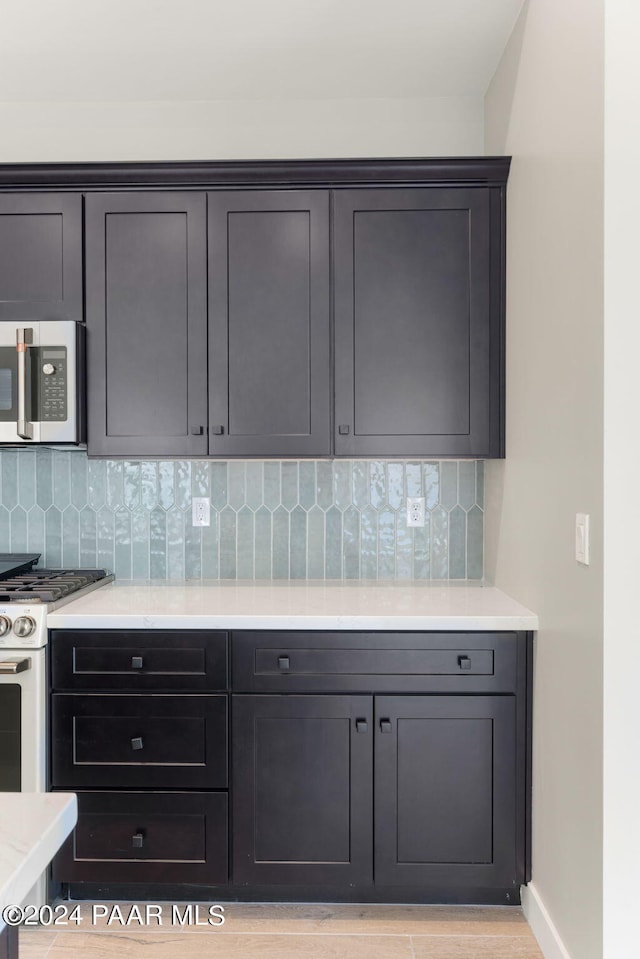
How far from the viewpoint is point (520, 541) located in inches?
89.4

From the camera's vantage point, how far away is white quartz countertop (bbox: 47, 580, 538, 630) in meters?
2.12

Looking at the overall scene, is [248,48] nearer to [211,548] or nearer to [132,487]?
[132,487]

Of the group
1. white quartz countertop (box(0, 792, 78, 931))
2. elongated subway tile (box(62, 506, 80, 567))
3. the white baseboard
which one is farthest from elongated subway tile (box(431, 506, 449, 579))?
white quartz countertop (box(0, 792, 78, 931))

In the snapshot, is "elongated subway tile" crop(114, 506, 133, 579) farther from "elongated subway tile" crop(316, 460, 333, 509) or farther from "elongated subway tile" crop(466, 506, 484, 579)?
"elongated subway tile" crop(466, 506, 484, 579)

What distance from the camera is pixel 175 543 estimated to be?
281 centimetres

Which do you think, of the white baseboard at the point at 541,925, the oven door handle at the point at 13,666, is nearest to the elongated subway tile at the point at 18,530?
the oven door handle at the point at 13,666

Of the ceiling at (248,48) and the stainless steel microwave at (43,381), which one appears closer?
the ceiling at (248,48)

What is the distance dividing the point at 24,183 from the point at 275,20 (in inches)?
40.1

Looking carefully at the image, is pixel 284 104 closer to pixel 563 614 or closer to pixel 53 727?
pixel 563 614

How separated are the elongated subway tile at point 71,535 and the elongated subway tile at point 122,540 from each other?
0.51 ft

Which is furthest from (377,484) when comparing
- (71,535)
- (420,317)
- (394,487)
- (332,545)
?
(71,535)

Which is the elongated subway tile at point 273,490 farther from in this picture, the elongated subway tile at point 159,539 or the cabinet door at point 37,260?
the cabinet door at point 37,260

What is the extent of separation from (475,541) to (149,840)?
1.56 metres

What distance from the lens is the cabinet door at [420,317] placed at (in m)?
2.46
